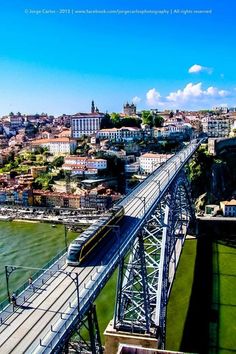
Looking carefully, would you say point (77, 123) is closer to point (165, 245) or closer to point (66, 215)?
point (66, 215)

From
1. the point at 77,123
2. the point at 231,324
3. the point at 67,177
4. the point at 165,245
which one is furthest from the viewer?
the point at 77,123

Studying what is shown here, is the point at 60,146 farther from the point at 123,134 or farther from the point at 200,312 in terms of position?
the point at 200,312

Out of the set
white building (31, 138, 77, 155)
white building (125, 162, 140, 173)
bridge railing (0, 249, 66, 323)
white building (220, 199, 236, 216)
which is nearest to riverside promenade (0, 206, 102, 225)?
white building (220, 199, 236, 216)

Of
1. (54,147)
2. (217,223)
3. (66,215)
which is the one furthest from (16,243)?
(54,147)

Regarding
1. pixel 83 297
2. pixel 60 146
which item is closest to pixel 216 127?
pixel 60 146

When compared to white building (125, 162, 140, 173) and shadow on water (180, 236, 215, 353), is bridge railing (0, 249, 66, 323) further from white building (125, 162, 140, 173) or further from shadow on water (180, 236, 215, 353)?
white building (125, 162, 140, 173)

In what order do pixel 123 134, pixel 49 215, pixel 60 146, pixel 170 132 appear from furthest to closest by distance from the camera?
pixel 170 132
pixel 123 134
pixel 60 146
pixel 49 215
